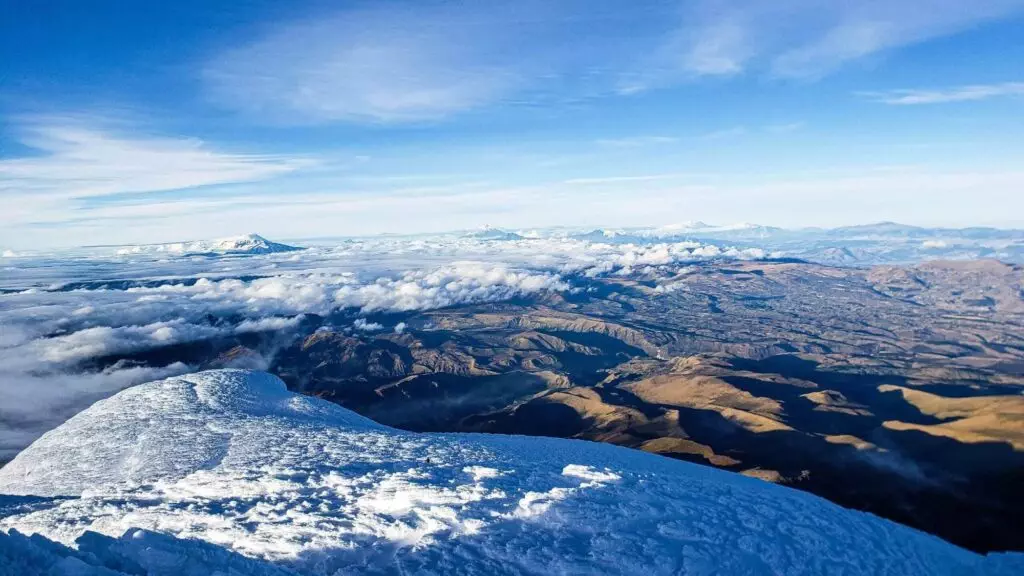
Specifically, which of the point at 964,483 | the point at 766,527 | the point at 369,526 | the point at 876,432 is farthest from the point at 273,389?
the point at 876,432

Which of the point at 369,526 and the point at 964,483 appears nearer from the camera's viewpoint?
the point at 369,526

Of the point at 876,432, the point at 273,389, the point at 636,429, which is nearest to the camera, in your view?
the point at 273,389

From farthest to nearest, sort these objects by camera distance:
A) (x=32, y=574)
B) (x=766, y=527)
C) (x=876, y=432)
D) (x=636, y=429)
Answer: (x=636, y=429) < (x=876, y=432) < (x=766, y=527) < (x=32, y=574)

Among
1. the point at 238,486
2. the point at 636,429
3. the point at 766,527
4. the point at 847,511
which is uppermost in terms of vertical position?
the point at 238,486

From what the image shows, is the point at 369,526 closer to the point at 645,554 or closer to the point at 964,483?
the point at 645,554

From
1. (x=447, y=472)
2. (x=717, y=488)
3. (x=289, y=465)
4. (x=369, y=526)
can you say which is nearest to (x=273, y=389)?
(x=289, y=465)

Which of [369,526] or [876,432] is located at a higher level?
[369,526]
